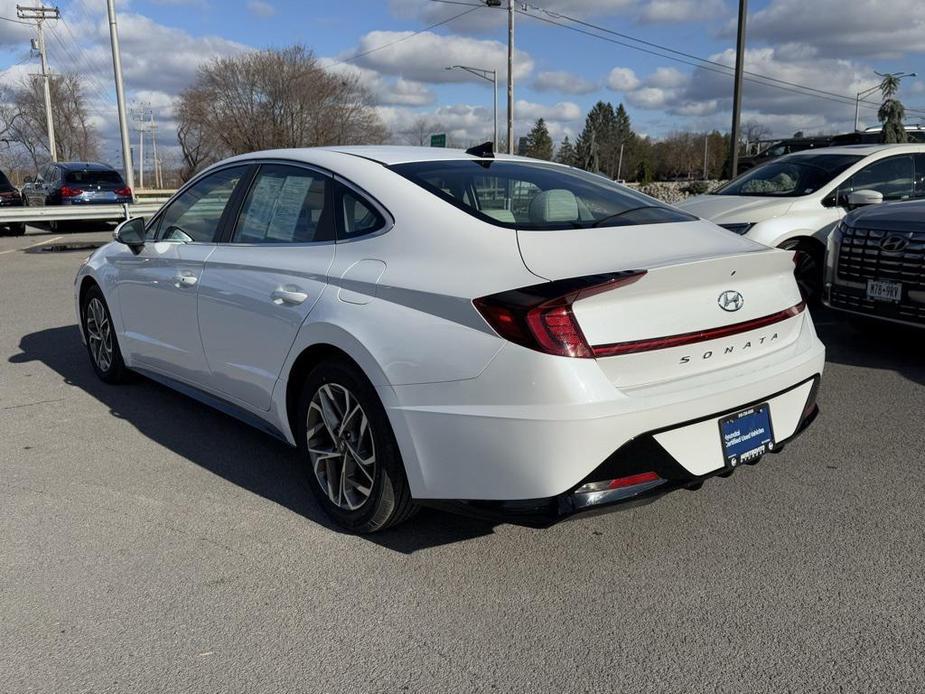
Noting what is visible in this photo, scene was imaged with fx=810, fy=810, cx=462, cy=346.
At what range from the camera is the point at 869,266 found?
6012 millimetres

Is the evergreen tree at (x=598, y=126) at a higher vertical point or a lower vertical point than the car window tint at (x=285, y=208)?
higher

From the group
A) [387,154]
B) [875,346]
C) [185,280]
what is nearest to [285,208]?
[387,154]

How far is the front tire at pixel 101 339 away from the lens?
5.54 metres

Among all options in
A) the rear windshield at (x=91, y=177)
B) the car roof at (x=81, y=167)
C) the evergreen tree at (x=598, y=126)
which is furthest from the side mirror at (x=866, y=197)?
the evergreen tree at (x=598, y=126)

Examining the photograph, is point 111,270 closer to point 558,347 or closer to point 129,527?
point 129,527

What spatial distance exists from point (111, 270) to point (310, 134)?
46.3 metres

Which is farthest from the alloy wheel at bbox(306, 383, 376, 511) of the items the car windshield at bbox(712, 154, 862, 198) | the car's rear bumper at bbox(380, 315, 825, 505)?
the car windshield at bbox(712, 154, 862, 198)

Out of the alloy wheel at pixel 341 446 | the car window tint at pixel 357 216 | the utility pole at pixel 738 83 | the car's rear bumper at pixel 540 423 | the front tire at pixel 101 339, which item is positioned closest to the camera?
the car's rear bumper at pixel 540 423

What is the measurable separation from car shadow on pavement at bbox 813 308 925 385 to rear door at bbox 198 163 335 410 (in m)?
4.37

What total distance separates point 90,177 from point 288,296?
764 inches

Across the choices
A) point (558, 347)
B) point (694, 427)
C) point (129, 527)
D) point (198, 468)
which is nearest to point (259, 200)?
point (198, 468)

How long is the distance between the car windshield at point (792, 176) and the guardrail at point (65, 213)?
11810 mm

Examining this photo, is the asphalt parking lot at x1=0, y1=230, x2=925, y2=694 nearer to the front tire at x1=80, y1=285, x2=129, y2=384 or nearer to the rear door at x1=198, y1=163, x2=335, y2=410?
the rear door at x1=198, y1=163, x2=335, y2=410

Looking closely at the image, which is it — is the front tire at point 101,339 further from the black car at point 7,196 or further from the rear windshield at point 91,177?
the black car at point 7,196
